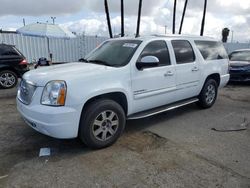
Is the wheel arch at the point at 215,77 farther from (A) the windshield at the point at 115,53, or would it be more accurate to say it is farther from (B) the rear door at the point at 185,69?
(A) the windshield at the point at 115,53

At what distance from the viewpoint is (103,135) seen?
4105 millimetres

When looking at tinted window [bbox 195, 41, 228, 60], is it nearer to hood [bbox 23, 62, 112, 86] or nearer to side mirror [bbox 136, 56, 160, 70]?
side mirror [bbox 136, 56, 160, 70]

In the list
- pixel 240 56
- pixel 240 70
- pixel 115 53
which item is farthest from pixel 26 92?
pixel 240 56

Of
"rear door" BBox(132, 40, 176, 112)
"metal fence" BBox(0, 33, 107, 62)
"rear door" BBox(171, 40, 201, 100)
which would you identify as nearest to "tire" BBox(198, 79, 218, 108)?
"rear door" BBox(171, 40, 201, 100)

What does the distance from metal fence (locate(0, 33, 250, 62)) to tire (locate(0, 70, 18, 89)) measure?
6.90 meters

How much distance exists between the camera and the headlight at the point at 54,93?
3605mm

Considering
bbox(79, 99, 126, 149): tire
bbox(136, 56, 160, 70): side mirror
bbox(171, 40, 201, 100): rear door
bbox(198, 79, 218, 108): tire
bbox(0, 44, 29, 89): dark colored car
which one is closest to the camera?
bbox(79, 99, 126, 149): tire

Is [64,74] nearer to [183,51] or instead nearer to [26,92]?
[26,92]

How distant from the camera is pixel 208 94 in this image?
6500mm

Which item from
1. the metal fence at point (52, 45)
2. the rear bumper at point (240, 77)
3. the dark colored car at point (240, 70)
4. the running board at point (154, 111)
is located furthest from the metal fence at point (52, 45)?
the running board at point (154, 111)

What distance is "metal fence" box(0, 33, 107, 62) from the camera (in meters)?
16.0

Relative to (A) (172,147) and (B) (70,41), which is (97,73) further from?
(B) (70,41)

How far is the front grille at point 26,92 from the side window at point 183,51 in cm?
296

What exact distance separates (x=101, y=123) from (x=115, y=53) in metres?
1.48
